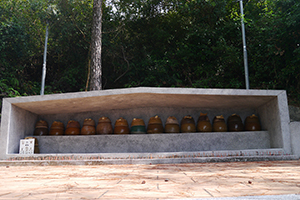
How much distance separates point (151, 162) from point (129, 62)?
802cm

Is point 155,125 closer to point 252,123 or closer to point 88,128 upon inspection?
point 88,128

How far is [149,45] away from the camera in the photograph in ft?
37.8

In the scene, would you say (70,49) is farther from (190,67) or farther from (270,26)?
(270,26)

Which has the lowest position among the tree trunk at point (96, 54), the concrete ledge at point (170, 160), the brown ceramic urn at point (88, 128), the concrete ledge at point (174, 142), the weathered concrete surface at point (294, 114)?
the concrete ledge at point (170, 160)

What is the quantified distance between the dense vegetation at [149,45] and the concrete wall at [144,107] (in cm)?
458

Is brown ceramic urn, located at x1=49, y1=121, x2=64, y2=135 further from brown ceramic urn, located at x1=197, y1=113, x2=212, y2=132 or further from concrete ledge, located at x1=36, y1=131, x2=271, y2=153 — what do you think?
brown ceramic urn, located at x1=197, y1=113, x2=212, y2=132

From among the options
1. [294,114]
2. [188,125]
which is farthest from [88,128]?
[294,114]

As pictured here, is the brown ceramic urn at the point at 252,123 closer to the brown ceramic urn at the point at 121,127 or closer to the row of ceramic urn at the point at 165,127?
the row of ceramic urn at the point at 165,127

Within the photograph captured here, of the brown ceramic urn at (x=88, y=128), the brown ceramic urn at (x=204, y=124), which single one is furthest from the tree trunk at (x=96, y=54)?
the brown ceramic urn at (x=204, y=124)

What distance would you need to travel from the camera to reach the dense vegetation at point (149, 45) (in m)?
9.72

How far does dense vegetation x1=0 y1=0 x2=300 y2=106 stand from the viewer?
9.72 m

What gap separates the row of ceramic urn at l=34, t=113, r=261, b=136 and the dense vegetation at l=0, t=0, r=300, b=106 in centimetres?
474

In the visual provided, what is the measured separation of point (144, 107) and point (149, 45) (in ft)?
21.4

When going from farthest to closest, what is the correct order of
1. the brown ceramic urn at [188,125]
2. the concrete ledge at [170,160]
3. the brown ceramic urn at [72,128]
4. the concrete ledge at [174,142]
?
the brown ceramic urn at [72,128] < the brown ceramic urn at [188,125] < the concrete ledge at [174,142] < the concrete ledge at [170,160]
